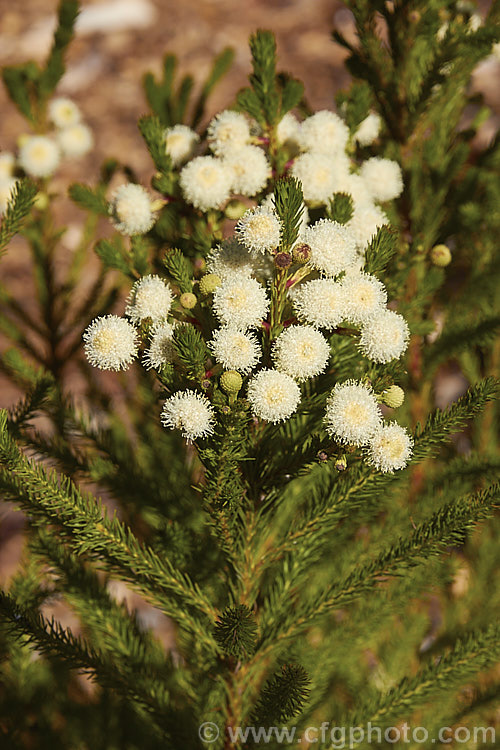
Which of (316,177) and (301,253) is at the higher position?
(316,177)

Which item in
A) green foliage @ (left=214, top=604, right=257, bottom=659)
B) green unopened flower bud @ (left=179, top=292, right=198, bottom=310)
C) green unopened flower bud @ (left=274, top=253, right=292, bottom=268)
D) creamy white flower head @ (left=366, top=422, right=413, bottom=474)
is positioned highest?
green unopened flower bud @ (left=274, top=253, right=292, bottom=268)

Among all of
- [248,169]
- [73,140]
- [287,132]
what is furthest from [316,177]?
[73,140]

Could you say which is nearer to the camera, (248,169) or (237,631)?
(237,631)

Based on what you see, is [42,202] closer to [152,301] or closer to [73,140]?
[73,140]

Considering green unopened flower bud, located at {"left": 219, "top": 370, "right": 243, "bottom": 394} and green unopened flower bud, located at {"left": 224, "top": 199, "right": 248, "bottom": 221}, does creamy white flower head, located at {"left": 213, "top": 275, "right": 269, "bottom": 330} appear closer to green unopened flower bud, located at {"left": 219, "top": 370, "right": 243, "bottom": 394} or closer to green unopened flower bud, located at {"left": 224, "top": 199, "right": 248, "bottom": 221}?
green unopened flower bud, located at {"left": 219, "top": 370, "right": 243, "bottom": 394}

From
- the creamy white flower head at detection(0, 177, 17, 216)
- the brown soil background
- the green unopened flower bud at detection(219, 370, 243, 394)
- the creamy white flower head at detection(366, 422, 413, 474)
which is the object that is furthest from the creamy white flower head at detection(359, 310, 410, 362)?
the brown soil background

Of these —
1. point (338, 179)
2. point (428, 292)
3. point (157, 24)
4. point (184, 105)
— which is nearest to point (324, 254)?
point (338, 179)
